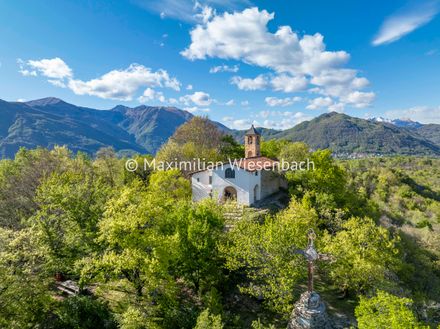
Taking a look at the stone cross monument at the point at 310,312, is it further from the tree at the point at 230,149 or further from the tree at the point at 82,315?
the tree at the point at 230,149

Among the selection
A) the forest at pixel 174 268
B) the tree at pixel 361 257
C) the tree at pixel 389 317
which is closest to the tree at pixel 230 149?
the forest at pixel 174 268

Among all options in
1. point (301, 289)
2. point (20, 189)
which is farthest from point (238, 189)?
point (20, 189)

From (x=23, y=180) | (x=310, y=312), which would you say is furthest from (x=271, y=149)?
(x=310, y=312)

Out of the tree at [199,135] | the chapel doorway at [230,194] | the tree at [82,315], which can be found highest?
the tree at [199,135]

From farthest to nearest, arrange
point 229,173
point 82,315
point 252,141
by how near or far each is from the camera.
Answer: point 252,141
point 229,173
point 82,315

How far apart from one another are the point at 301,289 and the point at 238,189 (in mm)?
17344

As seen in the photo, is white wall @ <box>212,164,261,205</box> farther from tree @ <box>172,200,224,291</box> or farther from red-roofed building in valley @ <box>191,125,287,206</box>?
tree @ <box>172,200,224,291</box>

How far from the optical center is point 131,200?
76.7 feet

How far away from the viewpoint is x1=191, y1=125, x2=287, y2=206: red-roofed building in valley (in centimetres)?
4041

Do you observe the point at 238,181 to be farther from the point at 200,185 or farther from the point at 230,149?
the point at 230,149

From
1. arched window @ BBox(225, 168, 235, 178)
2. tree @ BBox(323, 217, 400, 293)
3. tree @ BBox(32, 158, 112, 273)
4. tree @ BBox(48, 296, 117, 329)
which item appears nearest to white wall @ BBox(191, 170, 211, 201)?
arched window @ BBox(225, 168, 235, 178)

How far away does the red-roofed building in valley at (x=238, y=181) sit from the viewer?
40406 millimetres

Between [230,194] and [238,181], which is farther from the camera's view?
[230,194]

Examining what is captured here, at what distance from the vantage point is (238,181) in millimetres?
40594
